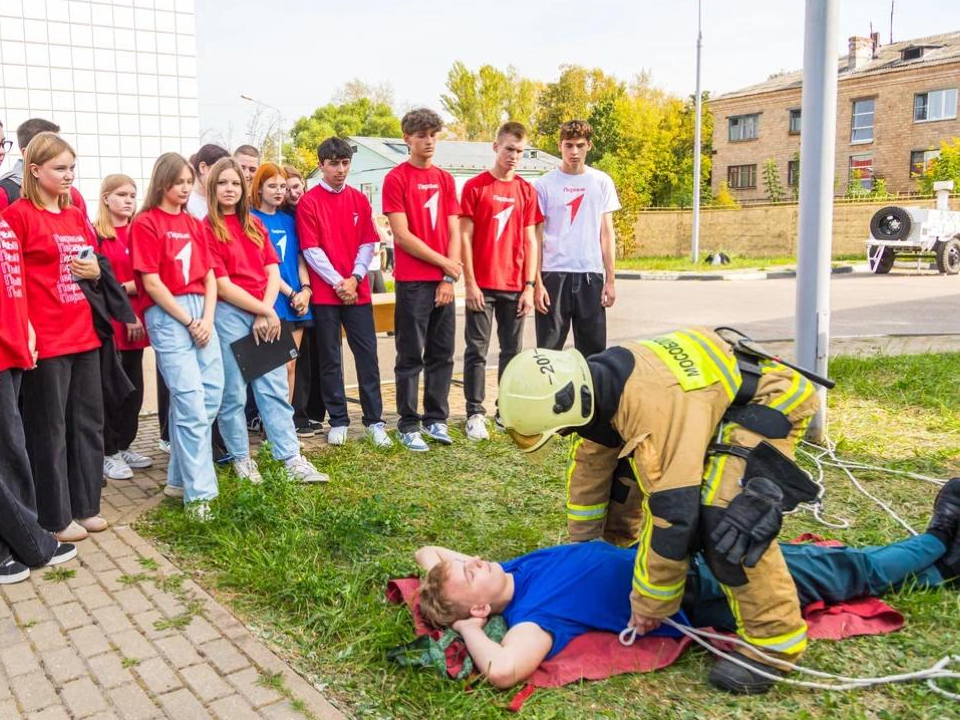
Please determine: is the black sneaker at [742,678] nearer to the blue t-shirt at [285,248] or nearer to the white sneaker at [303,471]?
the white sneaker at [303,471]

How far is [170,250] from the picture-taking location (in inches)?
198

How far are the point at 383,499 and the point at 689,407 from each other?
2580mm

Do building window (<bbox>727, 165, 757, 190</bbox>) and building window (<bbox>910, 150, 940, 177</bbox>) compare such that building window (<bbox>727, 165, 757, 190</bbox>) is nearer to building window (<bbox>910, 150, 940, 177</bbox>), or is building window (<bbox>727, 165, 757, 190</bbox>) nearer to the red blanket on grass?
building window (<bbox>910, 150, 940, 177</bbox>)

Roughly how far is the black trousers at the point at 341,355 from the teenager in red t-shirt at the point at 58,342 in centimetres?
200

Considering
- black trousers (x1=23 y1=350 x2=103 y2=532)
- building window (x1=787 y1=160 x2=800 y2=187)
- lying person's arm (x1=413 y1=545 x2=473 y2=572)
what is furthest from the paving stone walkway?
building window (x1=787 y1=160 x2=800 y2=187)

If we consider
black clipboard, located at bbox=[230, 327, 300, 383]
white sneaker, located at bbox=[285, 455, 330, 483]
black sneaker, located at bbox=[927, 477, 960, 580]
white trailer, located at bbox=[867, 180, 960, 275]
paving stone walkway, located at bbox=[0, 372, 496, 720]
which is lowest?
paving stone walkway, located at bbox=[0, 372, 496, 720]

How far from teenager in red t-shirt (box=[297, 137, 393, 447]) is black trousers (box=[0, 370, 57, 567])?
248 cm

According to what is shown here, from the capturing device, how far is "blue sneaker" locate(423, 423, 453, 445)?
21.5 ft

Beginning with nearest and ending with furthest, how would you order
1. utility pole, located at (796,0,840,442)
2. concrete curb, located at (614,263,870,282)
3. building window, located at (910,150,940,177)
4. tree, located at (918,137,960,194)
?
utility pole, located at (796,0,840,442) < concrete curb, located at (614,263,870,282) < tree, located at (918,137,960,194) < building window, located at (910,150,940,177)

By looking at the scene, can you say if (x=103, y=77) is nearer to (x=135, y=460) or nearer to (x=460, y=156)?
(x=135, y=460)

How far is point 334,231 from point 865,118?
45.5m

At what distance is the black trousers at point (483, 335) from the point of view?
6742mm

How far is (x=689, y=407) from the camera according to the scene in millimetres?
3064

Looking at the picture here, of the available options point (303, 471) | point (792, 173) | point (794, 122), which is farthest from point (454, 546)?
point (794, 122)
